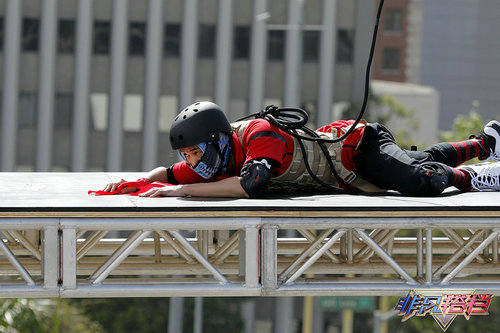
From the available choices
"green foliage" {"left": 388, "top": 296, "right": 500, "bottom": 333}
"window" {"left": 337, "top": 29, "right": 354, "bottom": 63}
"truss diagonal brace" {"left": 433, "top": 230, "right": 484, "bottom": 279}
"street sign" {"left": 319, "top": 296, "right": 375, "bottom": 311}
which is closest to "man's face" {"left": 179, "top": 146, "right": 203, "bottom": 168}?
"truss diagonal brace" {"left": 433, "top": 230, "right": 484, "bottom": 279}

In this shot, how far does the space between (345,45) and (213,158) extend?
105 ft

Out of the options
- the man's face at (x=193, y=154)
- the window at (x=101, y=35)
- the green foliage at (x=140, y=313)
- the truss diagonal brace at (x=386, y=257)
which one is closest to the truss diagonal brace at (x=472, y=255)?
the truss diagonal brace at (x=386, y=257)

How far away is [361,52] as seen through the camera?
3997 centimetres

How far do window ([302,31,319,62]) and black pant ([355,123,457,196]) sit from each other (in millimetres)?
30891

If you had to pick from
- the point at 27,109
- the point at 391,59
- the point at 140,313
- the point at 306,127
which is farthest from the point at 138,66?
the point at 391,59

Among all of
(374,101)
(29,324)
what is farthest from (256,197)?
(374,101)

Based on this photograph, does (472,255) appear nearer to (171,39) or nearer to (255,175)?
(255,175)

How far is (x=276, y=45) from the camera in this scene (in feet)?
130

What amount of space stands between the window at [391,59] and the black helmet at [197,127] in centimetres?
7948

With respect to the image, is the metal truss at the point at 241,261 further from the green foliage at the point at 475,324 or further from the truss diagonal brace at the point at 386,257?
the green foliage at the point at 475,324

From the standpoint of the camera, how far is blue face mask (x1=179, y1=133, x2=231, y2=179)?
27.9 feet

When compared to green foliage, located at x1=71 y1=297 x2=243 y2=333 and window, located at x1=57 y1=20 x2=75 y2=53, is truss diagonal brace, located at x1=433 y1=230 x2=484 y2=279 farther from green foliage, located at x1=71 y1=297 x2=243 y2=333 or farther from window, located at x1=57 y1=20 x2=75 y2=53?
window, located at x1=57 y1=20 x2=75 y2=53

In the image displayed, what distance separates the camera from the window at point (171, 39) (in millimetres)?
39125

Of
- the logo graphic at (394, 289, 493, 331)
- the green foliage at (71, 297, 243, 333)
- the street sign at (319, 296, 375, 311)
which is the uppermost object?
the logo graphic at (394, 289, 493, 331)
